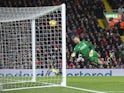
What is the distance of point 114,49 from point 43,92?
1172 cm

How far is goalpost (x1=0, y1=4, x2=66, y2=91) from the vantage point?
14805 mm

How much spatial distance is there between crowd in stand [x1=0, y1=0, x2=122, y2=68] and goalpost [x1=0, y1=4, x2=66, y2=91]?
3.82 m

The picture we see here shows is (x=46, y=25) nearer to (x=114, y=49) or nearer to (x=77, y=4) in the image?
(x=114, y=49)

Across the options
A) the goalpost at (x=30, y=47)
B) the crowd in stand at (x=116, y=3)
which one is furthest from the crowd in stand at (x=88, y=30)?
the goalpost at (x=30, y=47)

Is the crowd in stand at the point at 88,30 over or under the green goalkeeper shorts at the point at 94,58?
over

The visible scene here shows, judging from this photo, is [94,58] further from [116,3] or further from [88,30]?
[116,3]

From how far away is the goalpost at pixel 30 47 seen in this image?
48.6ft

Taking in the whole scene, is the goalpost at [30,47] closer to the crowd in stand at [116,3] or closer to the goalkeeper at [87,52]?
the goalkeeper at [87,52]

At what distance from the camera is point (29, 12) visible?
14.9m

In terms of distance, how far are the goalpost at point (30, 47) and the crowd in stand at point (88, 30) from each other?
12.5ft

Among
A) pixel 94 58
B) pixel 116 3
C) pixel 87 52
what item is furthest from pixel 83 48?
pixel 116 3

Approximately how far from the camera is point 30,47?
16.4 metres

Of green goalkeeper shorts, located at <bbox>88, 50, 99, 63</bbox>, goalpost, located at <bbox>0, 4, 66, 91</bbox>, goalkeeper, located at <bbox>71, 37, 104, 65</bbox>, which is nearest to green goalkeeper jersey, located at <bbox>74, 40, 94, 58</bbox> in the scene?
goalkeeper, located at <bbox>71, 37, 104, 65</bbox>

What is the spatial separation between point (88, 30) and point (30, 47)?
382 inches
